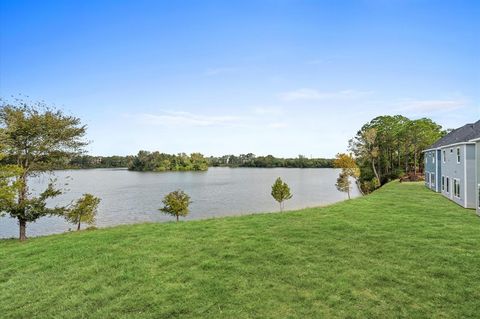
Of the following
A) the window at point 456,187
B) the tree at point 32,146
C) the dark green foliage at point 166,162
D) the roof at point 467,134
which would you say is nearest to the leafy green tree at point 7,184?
the tree at point 32,146

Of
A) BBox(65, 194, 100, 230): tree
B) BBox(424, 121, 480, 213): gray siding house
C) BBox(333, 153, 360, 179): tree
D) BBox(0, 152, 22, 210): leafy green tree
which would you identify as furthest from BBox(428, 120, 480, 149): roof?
BBox(65, 194, 100, 230): tree

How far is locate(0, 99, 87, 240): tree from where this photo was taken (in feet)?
60.0

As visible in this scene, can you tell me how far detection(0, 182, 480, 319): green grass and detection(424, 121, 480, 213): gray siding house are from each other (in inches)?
286

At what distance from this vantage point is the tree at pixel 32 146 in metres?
18.3

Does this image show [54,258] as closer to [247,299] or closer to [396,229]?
[247,299]

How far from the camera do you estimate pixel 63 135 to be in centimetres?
2020

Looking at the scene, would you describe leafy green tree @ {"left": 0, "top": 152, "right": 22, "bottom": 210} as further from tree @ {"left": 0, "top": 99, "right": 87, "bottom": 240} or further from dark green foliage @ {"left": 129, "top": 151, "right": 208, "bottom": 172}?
dark green foliage @ {"left": 129, "top": 151, "right": 208, "bottom": 172}

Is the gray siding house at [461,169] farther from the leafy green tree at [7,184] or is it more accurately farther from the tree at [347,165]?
the leafy green tree at [7,184]

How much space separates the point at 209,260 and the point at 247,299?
2.76 metres

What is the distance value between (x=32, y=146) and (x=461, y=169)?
28074 mm

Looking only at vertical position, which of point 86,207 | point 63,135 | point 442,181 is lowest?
point 86,207

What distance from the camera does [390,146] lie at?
60.5m

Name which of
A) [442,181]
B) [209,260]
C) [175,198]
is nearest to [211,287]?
[209,260]

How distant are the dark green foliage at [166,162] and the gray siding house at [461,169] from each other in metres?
132
